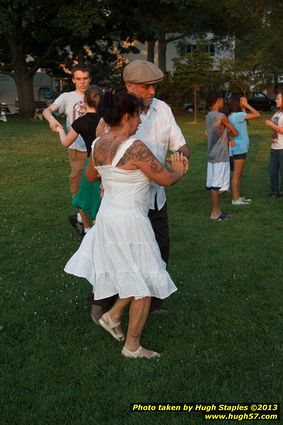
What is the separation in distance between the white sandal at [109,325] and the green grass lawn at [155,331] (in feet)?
0.30

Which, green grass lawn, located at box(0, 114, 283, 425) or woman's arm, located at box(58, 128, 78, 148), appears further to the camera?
woman's arm, located at box(58, 128, 78, 148)

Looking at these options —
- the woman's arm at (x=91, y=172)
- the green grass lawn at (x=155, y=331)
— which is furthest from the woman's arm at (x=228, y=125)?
the woman's arm at (x=91, y=172)

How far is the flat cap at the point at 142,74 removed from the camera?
4.20 meters

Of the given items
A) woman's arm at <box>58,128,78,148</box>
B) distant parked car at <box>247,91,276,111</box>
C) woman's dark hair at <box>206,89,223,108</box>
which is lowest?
distant parked car at <box>247,91,276,111</box>

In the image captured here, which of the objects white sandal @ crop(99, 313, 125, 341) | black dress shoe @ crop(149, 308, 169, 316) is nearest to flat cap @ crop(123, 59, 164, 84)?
white sandal @ crop(99, 313, 125, 341)

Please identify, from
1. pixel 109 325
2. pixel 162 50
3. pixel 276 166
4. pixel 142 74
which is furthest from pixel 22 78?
pixel 109 325

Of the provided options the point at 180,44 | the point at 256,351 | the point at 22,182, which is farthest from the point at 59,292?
the point at 180,44

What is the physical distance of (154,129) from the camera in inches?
175

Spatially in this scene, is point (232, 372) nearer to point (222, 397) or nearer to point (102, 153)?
point (222, 397)

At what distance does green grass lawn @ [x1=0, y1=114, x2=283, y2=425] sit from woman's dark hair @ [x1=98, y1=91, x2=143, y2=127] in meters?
1.81

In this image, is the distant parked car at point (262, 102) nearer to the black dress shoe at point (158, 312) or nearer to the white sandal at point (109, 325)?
the black dress shoe at point (158, 312)

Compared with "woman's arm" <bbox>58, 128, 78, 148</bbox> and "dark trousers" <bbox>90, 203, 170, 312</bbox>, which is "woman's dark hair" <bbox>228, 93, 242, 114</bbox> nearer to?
"woman's arm" <bbox>58, 128, 78, 148</bbox>

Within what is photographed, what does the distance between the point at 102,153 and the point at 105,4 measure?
31.2 meters

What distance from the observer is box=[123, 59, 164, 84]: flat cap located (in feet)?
13.8
